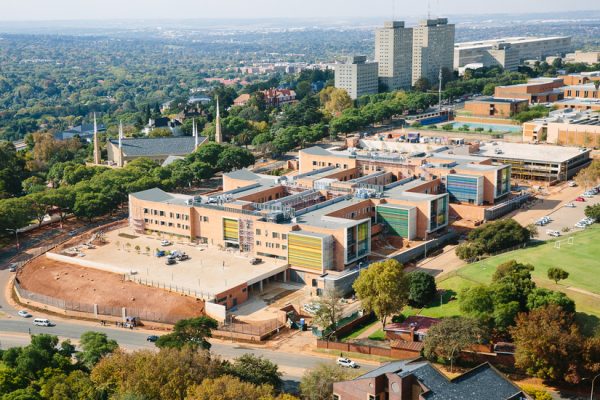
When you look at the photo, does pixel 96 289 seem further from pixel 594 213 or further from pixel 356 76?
pixel 356 76

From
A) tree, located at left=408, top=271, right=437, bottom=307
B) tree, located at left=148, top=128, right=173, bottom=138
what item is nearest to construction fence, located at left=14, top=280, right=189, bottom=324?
tree, located at left=408, top=271, right=437, bottom=307

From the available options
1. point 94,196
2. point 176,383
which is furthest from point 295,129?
point 176,383

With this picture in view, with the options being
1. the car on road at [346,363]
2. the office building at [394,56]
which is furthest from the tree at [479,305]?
the office building at [394,56]

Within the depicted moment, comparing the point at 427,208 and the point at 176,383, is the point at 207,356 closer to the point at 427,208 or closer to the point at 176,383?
the point at 176,383

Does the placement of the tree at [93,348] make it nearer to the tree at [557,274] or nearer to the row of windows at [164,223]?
the row of windows at [164,223]

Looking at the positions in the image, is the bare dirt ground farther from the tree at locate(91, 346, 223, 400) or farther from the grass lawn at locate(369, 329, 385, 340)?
the tree at locate(91, 346, 223, 400)

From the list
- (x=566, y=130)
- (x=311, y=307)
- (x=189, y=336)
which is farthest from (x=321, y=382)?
(x=566, y=130)

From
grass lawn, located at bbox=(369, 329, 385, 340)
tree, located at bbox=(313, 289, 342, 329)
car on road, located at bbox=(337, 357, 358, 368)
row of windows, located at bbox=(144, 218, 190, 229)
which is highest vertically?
row of windows, located at bbox=(144, 218, 190, 229)
